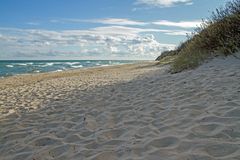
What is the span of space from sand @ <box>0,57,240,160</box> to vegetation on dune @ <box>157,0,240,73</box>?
5.60ft

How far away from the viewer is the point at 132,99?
6992 millimetres

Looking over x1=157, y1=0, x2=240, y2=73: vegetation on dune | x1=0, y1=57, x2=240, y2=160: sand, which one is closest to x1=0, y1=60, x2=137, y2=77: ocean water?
x1=157, y1=0, x2=240, y2=73: vegetation on dune

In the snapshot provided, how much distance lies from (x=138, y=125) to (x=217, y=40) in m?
6.38

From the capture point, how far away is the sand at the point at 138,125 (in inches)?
146

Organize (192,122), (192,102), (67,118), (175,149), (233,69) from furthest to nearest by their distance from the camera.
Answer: (233,69) → (67,118) → (192,102) → (192,122) → (175,149)

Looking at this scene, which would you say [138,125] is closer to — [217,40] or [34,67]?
[217,40]

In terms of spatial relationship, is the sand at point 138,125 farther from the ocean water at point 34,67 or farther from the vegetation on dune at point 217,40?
the ocean water at point 34,67

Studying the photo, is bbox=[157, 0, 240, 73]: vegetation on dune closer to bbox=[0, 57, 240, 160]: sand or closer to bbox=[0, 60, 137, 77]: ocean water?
bbox=[0, 57, 240, 160]: sand

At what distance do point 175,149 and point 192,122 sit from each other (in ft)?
3.11

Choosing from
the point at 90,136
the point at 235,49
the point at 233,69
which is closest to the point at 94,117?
the point at 90,136

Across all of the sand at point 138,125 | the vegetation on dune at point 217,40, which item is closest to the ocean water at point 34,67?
the vegetation on dune at point 217,40

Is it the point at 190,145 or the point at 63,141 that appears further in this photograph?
the point at 63,141

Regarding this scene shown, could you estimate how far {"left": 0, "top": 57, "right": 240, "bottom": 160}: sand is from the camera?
371cm

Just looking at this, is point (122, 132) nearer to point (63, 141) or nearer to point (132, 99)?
point (63, 141)
